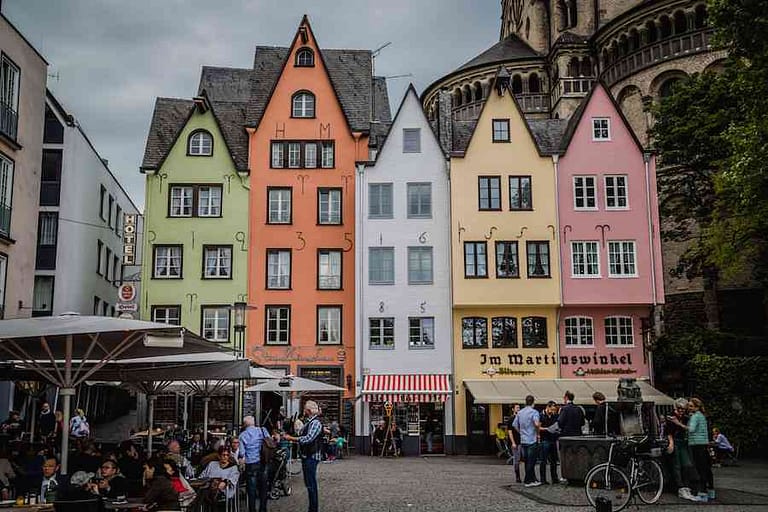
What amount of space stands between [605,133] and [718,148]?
4.92 meters

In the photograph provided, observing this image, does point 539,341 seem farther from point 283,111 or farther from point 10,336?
point 10,336

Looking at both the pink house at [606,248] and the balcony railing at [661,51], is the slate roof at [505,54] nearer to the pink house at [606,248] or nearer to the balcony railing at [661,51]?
the balcony railing at [661,51]

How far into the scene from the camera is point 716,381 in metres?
35.3

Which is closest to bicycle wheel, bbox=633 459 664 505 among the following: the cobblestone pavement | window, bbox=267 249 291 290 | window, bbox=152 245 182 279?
the cobblestone pavement

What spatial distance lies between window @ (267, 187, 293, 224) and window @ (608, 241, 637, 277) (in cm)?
1459

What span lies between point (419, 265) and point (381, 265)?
66.7 inches

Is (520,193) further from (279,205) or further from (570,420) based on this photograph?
(570,420)

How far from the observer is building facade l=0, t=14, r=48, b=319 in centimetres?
2544

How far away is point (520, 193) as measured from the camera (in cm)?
3956

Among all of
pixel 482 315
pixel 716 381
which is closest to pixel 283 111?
pixel 482 315

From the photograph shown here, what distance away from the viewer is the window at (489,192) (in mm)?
39406

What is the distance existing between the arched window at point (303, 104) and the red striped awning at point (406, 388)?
13.0 meters

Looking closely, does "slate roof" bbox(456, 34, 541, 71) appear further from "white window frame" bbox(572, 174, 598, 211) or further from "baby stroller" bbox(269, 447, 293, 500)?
"baby stroller" bbox(269, 447, 293, 500)

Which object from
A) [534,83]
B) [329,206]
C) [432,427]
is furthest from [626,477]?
[534,83]
